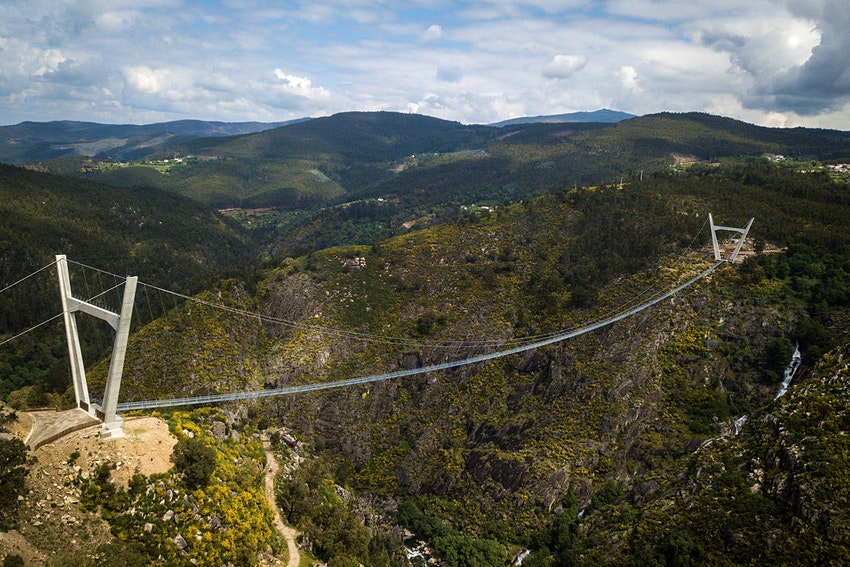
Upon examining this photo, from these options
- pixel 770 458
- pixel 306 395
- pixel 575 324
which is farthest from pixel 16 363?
pixel 770 458

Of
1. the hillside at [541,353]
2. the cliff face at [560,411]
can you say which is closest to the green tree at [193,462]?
the hillside at [541,353]

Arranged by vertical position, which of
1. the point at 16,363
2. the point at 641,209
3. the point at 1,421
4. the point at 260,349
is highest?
the point at 641,209

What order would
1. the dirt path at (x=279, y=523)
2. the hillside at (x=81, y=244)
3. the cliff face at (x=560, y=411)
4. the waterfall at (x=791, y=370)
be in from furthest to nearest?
the hillside at (x=81, y=244), the waterfall at (x=791, y=370), the cliff face at (x=560, y=411), the dirt path at (x=279, y=523)

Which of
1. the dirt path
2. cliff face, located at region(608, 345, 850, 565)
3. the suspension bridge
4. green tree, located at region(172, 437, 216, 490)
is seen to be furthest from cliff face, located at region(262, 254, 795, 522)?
green tree, located at region(172, 437, 216, 490)

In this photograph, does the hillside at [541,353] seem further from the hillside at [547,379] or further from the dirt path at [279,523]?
the dirt path at [279,523]

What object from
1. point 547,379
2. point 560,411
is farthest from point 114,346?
point 547,379

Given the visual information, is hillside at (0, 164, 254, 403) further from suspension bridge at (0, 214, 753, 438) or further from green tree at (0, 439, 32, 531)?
green tree at (0, 439, 32, 531)

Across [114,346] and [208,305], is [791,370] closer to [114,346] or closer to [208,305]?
[114,346]

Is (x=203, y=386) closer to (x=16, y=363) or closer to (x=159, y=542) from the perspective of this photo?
(x=159, y=542)

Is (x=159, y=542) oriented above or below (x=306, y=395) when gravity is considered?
above

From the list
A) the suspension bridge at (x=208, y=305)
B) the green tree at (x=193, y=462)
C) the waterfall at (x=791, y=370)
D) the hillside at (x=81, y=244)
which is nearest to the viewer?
the suspension bridge at (x=208, y=305)
